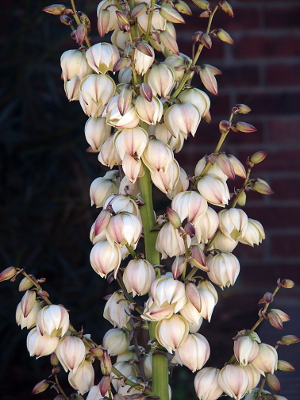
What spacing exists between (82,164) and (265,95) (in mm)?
526

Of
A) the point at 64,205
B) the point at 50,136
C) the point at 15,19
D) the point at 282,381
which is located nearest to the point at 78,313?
the point at 64,205

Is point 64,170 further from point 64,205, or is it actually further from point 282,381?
point 282,381

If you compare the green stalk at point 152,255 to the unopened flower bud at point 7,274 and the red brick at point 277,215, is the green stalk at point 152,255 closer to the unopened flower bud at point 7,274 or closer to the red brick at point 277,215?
the unopened flower bud at point 7,274

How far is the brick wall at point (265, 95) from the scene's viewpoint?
4.18 ft

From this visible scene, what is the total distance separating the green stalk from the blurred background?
58 centimetres

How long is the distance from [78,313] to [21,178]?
0.35 m

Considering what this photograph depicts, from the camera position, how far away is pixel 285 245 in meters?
1.33

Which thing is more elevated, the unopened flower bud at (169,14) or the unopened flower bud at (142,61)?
the unopened flower bud at (169,14)

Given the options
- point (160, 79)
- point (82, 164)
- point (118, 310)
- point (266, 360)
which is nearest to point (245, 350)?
point (266, 360)

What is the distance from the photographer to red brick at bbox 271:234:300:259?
4.36ft

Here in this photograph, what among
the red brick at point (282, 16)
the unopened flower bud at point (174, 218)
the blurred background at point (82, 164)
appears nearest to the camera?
the unopened flower bud at point (174, 218)

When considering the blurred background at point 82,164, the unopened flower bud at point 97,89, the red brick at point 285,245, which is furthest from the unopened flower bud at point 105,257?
the red brick at point 285,245

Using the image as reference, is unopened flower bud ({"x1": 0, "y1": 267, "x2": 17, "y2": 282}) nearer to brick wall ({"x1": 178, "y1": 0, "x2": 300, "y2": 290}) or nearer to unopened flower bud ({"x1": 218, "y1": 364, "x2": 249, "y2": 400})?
unopened flower bud ({"x1": 218, "y1": 364, "x2": 249, "y2": 400})

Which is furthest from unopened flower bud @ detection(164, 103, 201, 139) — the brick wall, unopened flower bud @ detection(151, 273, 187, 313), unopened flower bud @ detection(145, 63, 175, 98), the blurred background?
the brick wall
